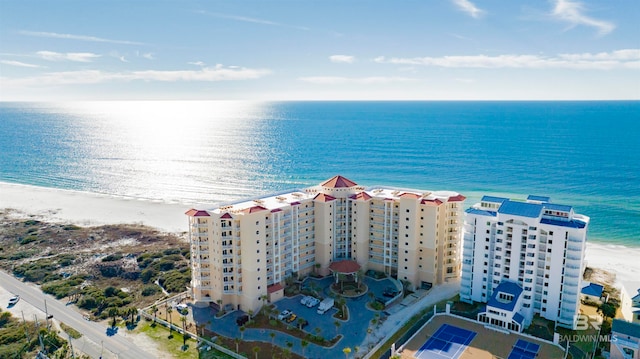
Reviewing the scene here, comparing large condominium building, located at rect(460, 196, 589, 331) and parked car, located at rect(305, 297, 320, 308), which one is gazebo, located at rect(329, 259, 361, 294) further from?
large condominium building, located at rect(460, 196, 589, 331)

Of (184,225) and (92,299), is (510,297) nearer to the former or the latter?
(92,299)

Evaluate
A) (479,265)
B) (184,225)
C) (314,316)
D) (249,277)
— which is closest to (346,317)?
(314,316)

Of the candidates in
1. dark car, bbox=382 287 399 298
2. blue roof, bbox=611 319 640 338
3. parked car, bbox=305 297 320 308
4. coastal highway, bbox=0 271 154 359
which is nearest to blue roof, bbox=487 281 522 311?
blue roof, bbox=611 319 640 338

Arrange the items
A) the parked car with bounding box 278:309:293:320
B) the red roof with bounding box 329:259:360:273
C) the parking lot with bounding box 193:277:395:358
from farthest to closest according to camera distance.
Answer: the red roof with bounding box 329:259:360:273
the parked car with bounding box 278:309:293:320
the parking lot with bounding box 193:277:395:358

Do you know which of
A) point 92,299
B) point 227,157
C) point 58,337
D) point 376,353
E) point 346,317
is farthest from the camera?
point 227,157

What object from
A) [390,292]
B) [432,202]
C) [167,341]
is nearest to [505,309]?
[390,292]

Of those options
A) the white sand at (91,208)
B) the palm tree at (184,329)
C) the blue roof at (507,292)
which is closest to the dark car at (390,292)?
the blue roof at (507,292)

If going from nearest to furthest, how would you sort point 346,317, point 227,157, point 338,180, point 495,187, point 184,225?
point 346,317 < point 338,180 < point 184,225 < point 495,187 < point 227,157
